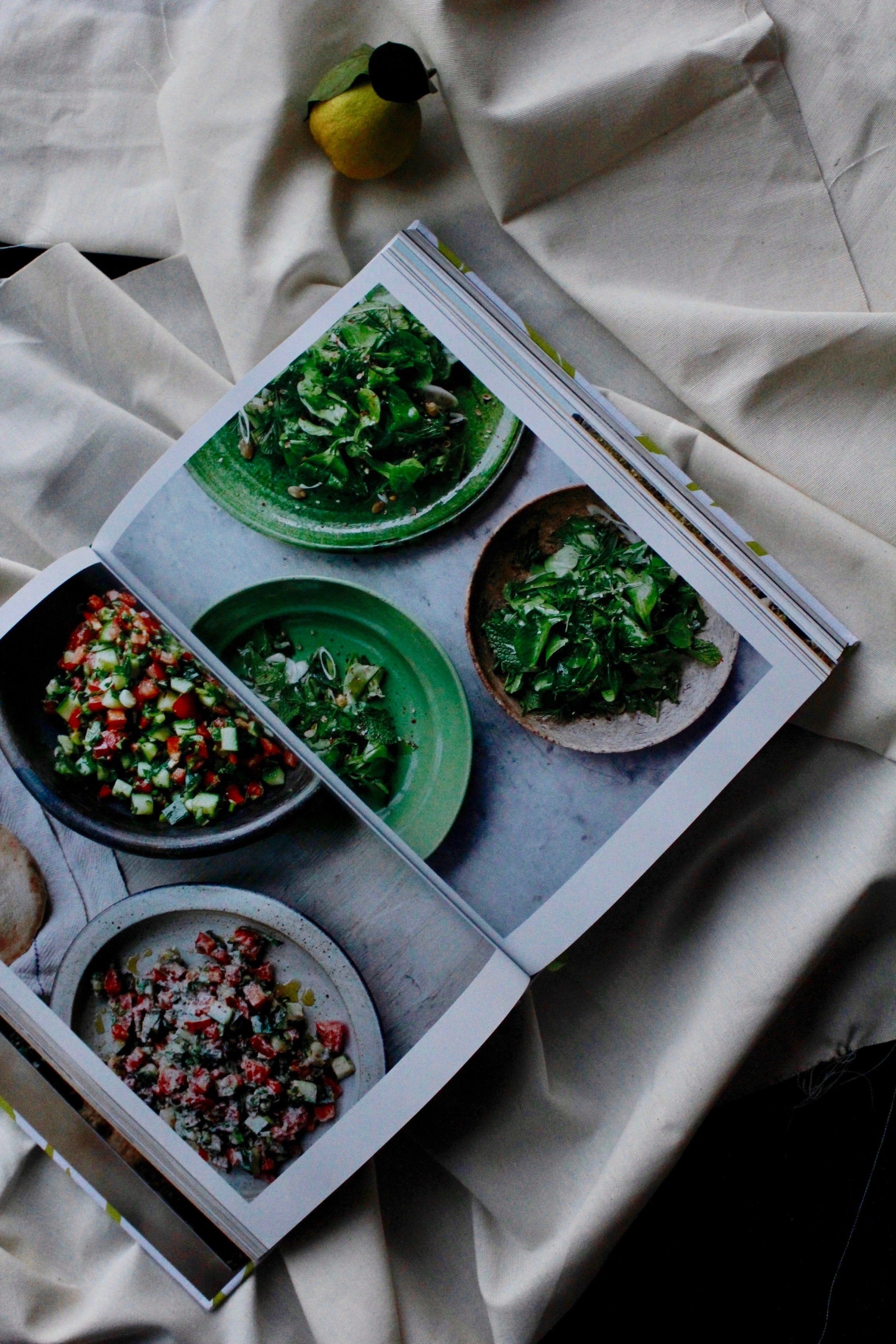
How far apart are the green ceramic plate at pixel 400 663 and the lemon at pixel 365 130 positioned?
0.26 m

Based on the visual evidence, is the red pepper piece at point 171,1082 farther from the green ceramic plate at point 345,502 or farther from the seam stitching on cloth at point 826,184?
the seam stitching on cloth at point 826,184

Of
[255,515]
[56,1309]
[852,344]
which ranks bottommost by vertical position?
[56,1309]

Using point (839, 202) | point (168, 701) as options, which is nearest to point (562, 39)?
point (839, 202)

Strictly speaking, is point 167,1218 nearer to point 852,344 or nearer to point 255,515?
point 255,515

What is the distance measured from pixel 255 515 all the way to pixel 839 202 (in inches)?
15.5

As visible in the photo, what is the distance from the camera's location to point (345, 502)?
593 millimetres

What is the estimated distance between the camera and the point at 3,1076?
23.6 inches

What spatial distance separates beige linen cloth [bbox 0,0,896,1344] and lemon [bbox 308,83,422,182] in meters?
0.02

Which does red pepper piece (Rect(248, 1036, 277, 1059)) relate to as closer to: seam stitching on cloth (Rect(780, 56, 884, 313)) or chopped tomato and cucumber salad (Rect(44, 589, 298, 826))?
chopped tomato and cucumber salad (Rect(44, 589, 298, 826))

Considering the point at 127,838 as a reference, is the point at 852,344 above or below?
above

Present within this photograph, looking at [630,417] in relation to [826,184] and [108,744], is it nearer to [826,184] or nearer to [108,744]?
[826,184]

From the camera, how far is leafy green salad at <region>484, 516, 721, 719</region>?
1.86 ft

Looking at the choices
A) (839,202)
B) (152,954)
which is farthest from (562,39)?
(152,954)

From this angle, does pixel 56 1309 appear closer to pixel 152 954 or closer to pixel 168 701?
pixel 152 954
